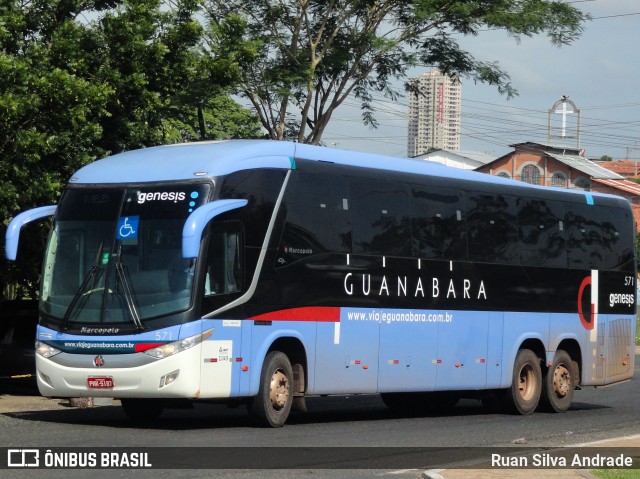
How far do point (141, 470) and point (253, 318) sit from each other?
461 cm

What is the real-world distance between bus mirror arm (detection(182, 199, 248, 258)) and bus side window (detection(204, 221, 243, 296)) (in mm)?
251

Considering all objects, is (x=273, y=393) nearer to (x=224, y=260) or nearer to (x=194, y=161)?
(x=224, y=260)

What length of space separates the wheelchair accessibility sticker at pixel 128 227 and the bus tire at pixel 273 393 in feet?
7.83

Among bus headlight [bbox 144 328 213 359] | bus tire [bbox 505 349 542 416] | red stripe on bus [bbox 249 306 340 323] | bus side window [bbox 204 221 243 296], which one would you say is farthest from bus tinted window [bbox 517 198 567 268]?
bus headlight [bbox 144 328 213 359]

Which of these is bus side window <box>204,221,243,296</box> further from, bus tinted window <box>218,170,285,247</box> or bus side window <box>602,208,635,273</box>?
bus side window <box>602,208,635,273</box>

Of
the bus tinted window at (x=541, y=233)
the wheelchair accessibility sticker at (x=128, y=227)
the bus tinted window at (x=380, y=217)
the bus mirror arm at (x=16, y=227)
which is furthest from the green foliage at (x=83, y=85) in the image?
the bus tinted window at (x=541, y=233)

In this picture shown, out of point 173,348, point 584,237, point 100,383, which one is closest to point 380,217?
point 173,348

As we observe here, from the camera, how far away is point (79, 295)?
15.4 m

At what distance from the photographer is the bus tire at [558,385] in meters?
21.8

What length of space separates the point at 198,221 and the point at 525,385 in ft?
29.1

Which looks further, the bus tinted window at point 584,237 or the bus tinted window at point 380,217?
the bus tinted window at point 584,237

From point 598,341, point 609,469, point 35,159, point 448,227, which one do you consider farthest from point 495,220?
point 609,469

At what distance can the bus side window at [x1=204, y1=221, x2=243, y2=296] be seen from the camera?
1529 centimetres

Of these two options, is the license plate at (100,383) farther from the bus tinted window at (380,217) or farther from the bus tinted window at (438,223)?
the bus tinted window at (438,223)
